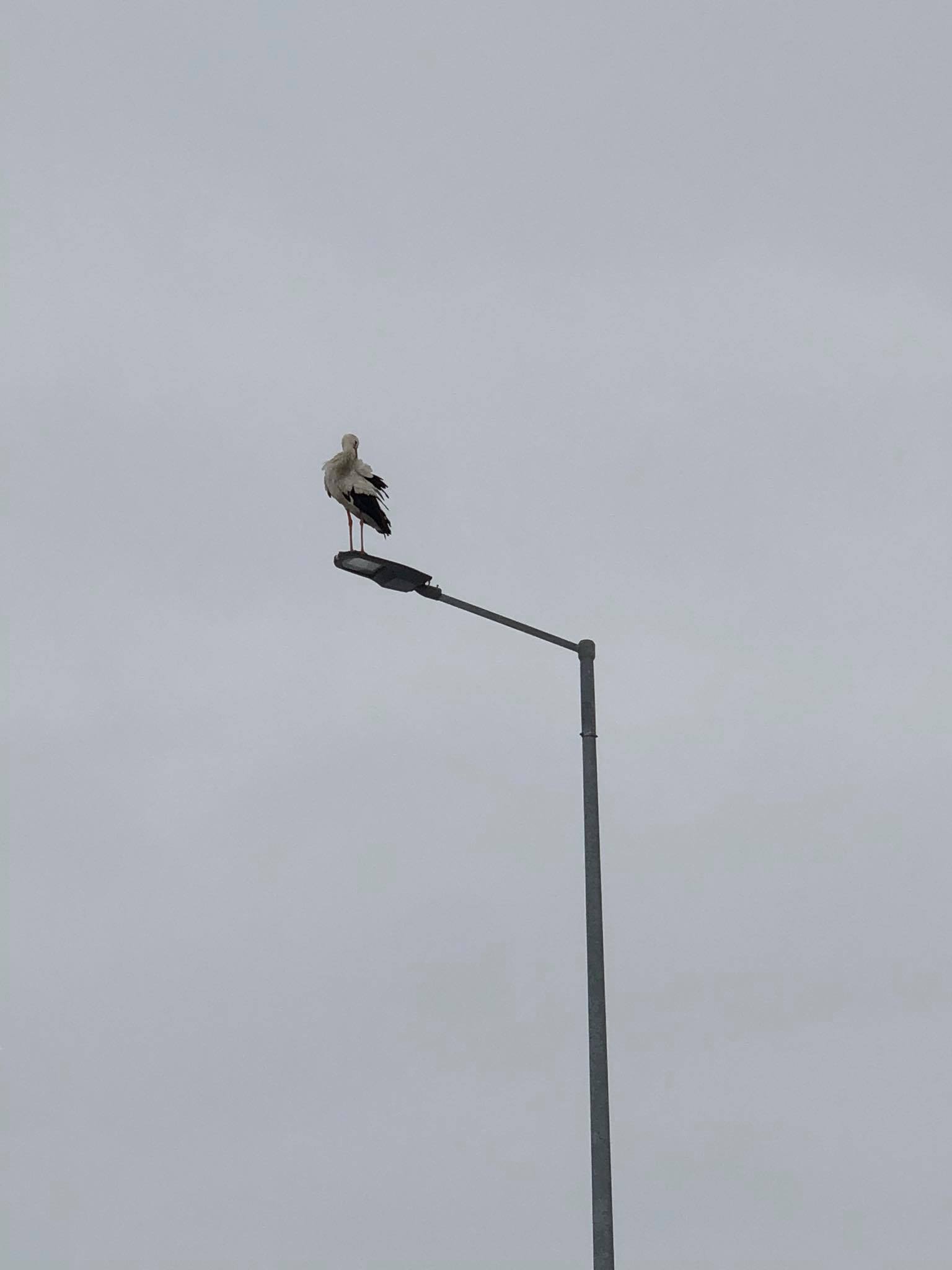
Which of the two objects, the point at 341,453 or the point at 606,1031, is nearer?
the point at 606,1031

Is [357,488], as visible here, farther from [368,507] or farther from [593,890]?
[593,890]

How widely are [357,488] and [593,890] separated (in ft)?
17.7

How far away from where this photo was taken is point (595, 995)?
1310cm

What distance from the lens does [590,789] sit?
537 inches

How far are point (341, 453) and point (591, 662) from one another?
14.0 ft

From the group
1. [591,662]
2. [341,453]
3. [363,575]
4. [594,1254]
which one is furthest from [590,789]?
[341,453]

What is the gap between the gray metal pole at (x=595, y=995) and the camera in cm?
1259

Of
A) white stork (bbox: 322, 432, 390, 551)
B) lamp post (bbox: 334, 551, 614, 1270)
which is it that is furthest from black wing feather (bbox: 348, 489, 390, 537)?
lamp post (bbox: 334, 551, 614, 1270)

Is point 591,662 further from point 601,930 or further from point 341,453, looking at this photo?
point 341,453

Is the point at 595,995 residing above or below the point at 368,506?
below

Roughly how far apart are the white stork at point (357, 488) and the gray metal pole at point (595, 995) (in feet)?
12.9

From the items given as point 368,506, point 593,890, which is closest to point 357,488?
point 368,506

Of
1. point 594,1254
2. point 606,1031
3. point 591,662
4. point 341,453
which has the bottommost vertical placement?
point 594,1254

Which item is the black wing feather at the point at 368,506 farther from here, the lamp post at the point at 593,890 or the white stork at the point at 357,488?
the lamp post at the point at 593,890
